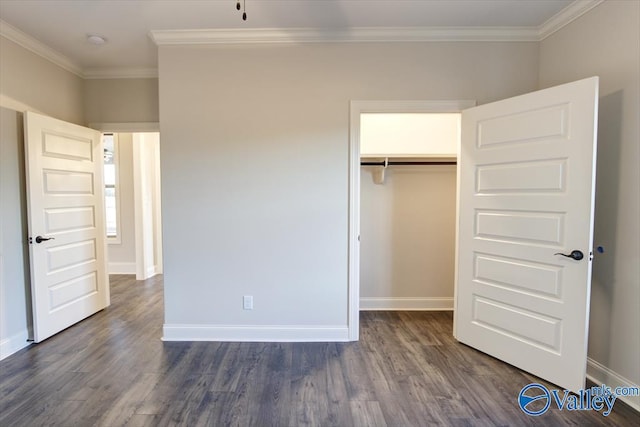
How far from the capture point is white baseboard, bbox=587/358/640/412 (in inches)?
74.8

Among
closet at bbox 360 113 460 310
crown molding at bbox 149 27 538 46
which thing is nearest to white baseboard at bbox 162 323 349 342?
closet at bbox 360 113 460 310

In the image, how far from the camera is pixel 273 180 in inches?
106

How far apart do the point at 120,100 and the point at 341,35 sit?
2525mm

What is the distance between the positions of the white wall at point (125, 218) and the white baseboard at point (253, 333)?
293cm

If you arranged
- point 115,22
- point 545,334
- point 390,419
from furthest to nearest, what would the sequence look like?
1. point 115,22
2. point 545,334
3. point 390,419

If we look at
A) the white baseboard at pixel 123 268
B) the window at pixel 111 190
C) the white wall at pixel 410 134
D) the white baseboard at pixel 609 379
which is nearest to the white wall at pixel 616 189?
the white baseboard at pixel 609 379

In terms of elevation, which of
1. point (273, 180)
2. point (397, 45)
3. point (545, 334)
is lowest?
point (545, 334)

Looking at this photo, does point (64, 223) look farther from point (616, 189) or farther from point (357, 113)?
point (616, 189)

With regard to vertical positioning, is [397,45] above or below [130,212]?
above

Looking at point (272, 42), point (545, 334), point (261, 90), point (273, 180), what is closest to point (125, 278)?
point (273, 180)

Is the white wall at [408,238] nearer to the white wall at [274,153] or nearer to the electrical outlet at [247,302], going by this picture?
the white wall at [274,153]

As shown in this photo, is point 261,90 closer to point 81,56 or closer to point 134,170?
point 81,56

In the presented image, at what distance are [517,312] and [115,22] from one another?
3.88 m

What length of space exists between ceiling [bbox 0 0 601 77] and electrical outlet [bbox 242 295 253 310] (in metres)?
2.24
